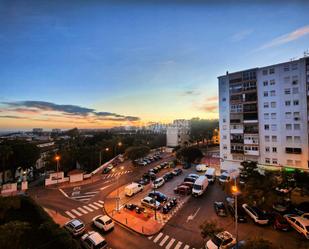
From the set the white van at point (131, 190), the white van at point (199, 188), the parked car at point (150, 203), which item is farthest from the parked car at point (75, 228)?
the white van at point (199, 188)

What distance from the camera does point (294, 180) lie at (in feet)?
75.7

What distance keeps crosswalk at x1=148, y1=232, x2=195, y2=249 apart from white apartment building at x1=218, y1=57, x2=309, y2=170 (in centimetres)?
2826

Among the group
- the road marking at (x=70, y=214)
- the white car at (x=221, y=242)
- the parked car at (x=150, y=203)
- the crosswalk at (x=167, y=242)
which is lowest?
the road marking at (x=70, y=214)

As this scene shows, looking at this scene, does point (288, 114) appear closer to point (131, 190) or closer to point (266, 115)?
point (266, 115)

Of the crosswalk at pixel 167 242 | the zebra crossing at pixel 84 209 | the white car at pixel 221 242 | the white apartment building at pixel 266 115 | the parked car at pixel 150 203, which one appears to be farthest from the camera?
the white apartment building at pixel 266 115

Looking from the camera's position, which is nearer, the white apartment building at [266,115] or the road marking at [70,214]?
the road marking at [70,214]

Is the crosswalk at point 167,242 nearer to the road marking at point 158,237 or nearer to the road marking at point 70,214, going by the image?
the road marking at point 158,237

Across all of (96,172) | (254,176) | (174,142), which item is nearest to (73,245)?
(254,176)

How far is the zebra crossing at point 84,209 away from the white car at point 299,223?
23.8 meters

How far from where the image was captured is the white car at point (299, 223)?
16664mm

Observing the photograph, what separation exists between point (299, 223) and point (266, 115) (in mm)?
23713

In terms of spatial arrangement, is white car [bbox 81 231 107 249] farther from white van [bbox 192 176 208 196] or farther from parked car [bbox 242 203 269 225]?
parked car [bbox 242 203 269 225]

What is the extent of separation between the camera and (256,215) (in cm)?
1947

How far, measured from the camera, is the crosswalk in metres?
16.2
